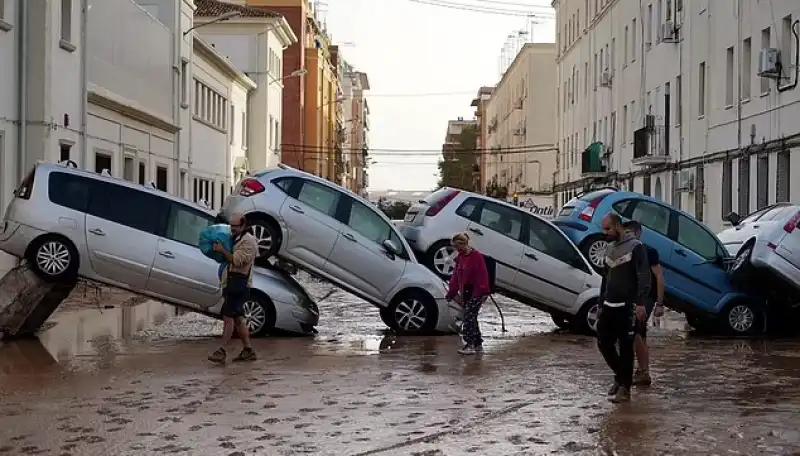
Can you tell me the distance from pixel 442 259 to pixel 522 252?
47.5 inches

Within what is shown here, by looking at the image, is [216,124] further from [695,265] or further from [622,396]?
[622,396]

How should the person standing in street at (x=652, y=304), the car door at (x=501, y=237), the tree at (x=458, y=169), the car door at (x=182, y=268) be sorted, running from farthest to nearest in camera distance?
the tree at (x=458, y=169)
the car door at (x=501, y=237)
the car door at (x=182, y=268)
the person standing in street at (x=652, y=304)

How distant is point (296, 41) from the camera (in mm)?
73625

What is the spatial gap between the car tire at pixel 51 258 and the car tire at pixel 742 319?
9.53m

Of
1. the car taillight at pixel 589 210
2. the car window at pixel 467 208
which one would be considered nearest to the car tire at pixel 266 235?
the car window at pixel 467 208

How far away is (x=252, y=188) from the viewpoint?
16.1 metres

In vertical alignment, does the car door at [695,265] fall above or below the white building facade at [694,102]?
below

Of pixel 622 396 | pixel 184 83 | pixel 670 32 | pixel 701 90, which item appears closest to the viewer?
pixel 622 396

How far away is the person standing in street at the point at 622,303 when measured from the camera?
1051cm

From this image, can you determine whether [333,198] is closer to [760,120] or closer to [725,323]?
[725,323]

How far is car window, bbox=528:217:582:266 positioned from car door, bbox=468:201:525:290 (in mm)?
203

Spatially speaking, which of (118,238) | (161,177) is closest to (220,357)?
(118,238)

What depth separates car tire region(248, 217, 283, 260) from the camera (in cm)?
1589

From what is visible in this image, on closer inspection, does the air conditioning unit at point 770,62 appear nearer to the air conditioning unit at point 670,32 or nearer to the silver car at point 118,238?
the air conditioning unit at point 670,32
